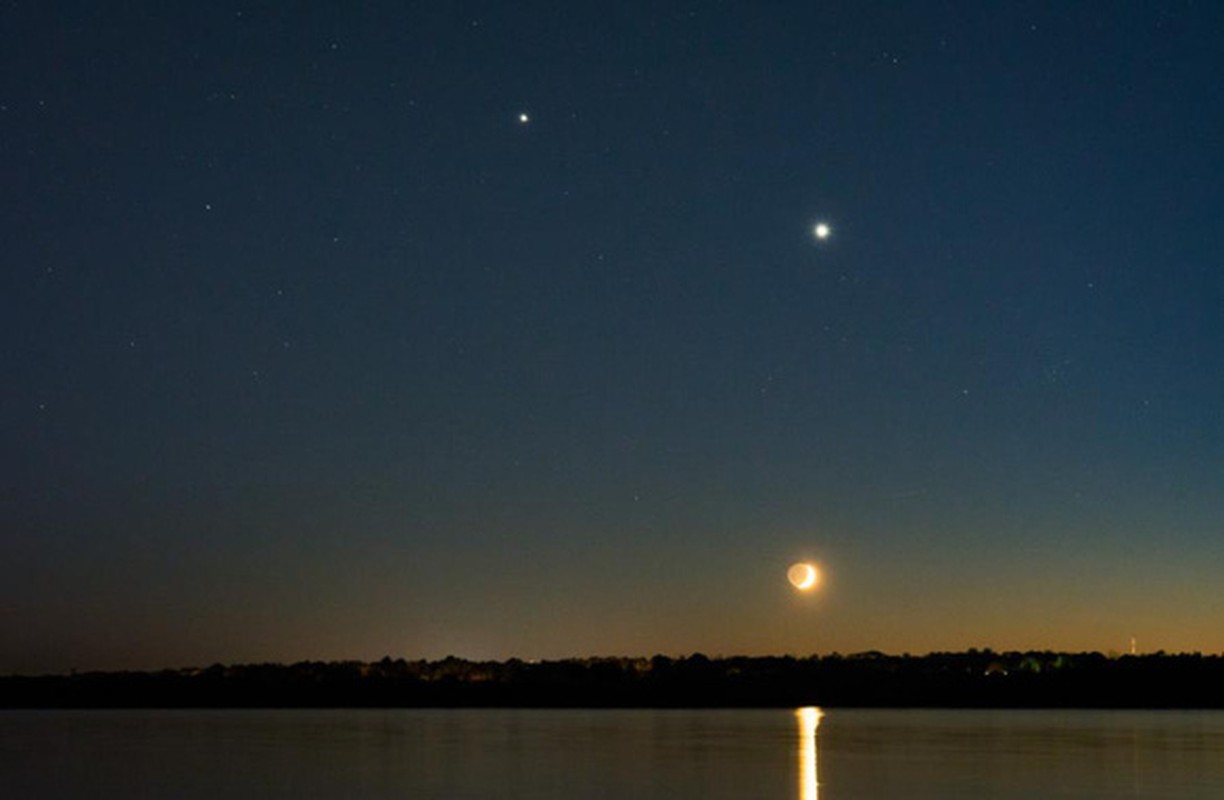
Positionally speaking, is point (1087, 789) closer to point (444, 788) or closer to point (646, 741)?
point (444, 788)

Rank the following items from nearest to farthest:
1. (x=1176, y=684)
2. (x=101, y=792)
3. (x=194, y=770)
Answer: (x=101, y=792) < (x=194, y=770) < (x=1176, y=684)

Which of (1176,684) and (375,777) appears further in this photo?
(1176,684)

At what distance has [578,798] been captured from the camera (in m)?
43.3

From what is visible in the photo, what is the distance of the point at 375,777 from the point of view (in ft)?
171

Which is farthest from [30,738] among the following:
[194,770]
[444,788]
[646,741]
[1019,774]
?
[1019,774]

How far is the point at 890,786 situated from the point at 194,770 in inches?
975

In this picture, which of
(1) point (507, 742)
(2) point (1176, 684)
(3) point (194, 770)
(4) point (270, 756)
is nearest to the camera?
(3) point (194, 770)

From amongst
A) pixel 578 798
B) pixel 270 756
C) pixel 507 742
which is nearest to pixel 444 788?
pixel 578 798

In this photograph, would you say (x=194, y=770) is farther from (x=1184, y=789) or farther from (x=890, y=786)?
(x=1184, y=789)

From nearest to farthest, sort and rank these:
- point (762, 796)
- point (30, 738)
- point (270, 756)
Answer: point (762, 796), point (270, 756), point (30, 738)

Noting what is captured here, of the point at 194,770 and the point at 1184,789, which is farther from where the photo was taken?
the point at 194,770

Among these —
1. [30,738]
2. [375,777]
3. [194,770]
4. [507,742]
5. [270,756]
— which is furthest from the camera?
[30,738]

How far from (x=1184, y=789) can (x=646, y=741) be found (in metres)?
43.2

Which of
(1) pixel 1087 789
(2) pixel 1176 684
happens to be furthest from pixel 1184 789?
(2) pixel 1176 684
